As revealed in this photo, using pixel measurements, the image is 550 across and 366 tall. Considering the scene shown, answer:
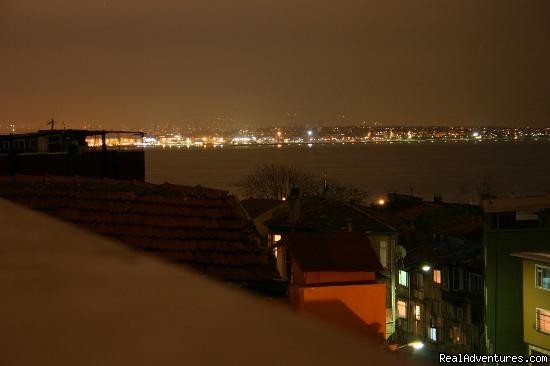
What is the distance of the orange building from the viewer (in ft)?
32.2

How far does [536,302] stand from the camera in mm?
15195

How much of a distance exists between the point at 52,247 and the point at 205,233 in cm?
521

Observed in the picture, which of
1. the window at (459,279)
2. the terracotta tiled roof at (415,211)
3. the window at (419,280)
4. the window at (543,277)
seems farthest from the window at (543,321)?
the terracotta tiled roof at (415,211)

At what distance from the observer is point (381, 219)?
21.0 metres

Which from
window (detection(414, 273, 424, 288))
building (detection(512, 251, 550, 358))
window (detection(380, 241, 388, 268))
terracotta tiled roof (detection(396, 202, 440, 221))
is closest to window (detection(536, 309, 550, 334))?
building (detection(512, 251, 550, 358))

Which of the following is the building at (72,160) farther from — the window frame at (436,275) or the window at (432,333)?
the window at (432,333)

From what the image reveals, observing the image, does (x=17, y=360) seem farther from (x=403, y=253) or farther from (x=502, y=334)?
(x=403, y=253)

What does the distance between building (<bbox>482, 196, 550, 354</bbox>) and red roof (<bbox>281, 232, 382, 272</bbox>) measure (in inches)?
255

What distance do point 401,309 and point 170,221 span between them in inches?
690

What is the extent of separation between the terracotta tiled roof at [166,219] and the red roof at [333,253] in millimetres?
4069

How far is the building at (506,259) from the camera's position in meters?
16.7

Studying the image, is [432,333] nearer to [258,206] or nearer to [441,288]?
[441,288]

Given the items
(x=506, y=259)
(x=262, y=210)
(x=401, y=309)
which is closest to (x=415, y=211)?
(x=262, y=210)

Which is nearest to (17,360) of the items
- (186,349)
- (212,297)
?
(186,349)
